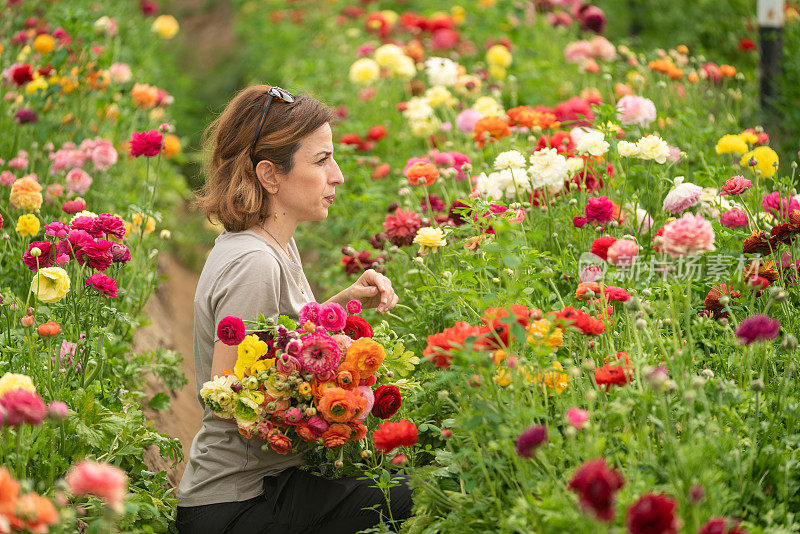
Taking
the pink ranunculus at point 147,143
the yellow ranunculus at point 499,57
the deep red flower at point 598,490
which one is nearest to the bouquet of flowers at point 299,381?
the deep red flower at point 598,490

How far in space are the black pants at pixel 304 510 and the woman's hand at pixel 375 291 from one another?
0.54 m

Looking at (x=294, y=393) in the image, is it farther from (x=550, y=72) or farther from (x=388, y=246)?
(x=550, y=72)

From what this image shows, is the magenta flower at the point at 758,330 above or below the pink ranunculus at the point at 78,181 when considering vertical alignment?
above

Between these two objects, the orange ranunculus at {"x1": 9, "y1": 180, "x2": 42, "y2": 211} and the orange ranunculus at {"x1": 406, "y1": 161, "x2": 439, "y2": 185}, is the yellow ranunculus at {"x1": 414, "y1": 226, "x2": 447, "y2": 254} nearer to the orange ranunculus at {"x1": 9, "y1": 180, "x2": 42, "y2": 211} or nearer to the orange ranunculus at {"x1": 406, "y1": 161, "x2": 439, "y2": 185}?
the orange ranunculus at {"x1": 406, "y1": 161, "x2": 439, "y2": 185}

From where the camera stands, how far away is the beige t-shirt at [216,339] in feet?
7.23

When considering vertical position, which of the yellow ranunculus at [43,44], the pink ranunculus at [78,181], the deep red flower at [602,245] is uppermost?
the deep red flower at [602,245]

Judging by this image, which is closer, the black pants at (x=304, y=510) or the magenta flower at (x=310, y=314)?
the magenta flower at (x=310, y=314)

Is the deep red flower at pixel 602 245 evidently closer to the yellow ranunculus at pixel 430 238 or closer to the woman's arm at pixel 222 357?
the yellow ranunculus at pixel 430 238

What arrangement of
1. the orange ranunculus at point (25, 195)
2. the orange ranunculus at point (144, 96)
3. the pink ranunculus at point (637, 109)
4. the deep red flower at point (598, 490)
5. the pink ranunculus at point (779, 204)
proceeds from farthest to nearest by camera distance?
1. the orange ranunculus at point (144, 96)
2. the pink ranunculus at point (637, 109)
3. the orange ranunculus at point (25, 195)
4. the pink ranunculus at point (779, 204)
5. the deep red flower at point (598, 490)

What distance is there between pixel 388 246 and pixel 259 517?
1.27 m

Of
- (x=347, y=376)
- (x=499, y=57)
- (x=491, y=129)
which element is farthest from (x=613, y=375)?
(x=499, y=57)

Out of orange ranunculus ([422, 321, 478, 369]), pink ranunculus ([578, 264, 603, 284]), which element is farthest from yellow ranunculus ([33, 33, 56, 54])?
orange ranunculus ([422, 321, 478, 369])

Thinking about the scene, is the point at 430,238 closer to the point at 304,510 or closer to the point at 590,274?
the point at 590,274

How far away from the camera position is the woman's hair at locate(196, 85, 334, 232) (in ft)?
8.05
